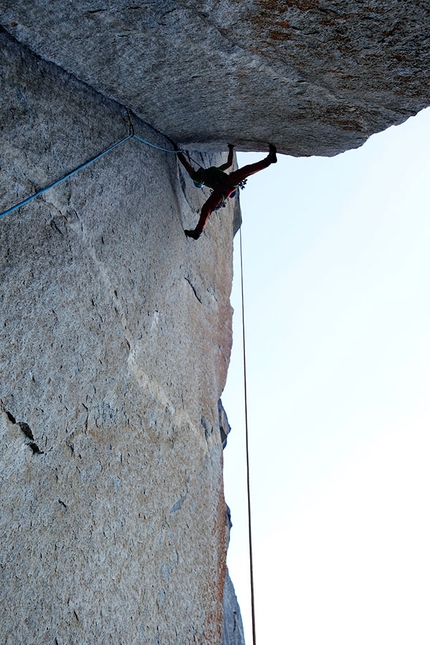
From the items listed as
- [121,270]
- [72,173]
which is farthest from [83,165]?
[121,270]

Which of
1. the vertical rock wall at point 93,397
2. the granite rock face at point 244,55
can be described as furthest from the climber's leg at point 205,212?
the granite rock face at point 244,55

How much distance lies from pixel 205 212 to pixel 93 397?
2.35 meters

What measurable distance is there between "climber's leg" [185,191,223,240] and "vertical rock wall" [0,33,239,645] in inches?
16.8

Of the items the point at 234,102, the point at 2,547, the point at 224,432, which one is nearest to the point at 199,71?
the point at 234,102

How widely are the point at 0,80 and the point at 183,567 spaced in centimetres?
288

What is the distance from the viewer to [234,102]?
3.57m

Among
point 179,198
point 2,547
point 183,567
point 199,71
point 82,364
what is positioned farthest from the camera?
point 179,198

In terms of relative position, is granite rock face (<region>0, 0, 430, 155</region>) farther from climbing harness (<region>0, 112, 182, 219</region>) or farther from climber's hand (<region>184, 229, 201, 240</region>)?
climber's hand (<region>184, 229, 201, 240</region>)

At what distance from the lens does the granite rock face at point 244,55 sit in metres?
2.50

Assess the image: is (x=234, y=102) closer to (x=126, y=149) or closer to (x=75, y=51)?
(x=126, y=149)

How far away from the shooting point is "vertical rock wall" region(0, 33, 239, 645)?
2303mm

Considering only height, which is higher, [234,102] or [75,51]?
[234,102]

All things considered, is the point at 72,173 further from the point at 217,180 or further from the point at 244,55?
the point at 217,180

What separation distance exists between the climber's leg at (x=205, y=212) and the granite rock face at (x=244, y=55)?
0.81 m
